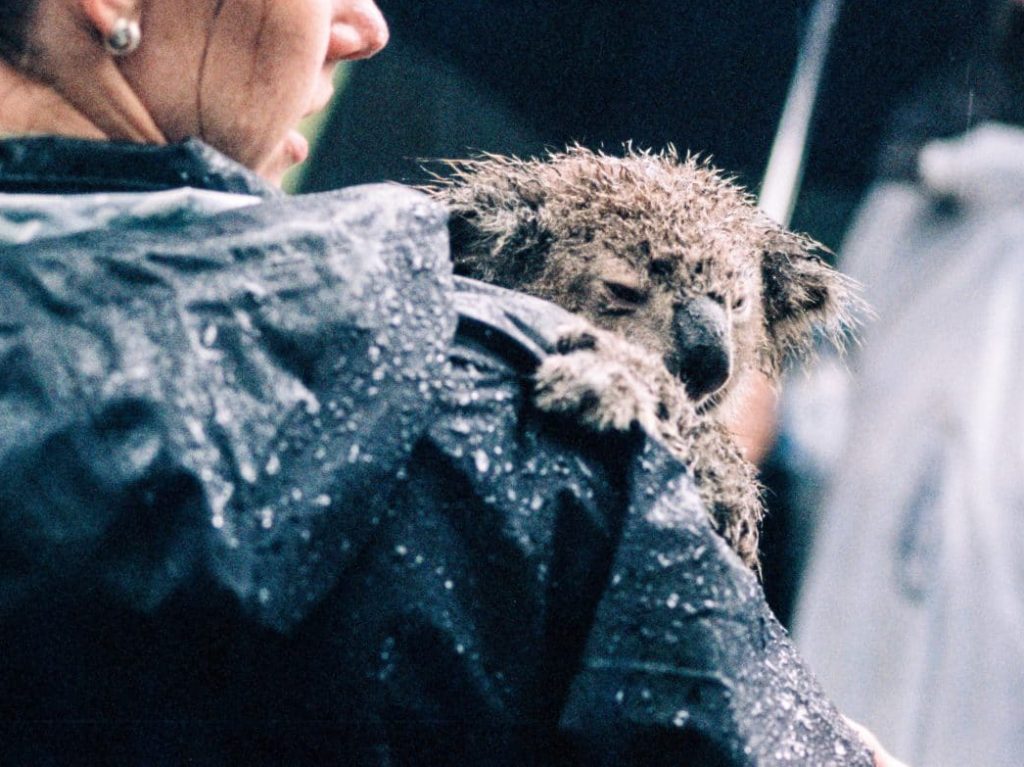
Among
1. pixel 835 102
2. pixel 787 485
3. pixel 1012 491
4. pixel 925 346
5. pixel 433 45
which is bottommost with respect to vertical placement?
pixel 787 485

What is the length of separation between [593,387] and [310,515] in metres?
0.24

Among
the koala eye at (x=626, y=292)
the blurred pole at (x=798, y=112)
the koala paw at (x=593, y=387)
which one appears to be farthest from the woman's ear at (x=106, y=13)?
the blurred pole at (x=798, y=112)

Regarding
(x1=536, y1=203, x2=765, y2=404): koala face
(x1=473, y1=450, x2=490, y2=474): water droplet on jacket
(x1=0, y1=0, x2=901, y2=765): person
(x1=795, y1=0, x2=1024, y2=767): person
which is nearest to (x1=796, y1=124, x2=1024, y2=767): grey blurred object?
(x1=795, y1=0, x2=1024, y2=767): person

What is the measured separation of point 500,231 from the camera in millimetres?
1167

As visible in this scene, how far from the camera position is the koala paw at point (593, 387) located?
0.71 metres

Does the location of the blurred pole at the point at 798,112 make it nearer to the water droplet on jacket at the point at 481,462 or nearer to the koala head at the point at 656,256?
the koala head at the point at 656,256

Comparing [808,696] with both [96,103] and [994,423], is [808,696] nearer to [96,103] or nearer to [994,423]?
[96,103]

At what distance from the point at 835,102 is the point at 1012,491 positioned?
37.6 inches

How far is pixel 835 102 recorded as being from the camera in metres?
1.93

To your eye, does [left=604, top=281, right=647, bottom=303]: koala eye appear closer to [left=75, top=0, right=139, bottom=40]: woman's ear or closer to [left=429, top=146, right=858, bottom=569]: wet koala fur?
[left=429, top=146, right=858, bottom=569]: wet koala fur

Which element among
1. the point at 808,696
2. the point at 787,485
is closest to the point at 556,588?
the point at 808,696

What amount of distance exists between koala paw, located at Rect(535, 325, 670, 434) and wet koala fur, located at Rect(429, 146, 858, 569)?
50 mm

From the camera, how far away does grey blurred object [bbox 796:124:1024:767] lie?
2.10 meters

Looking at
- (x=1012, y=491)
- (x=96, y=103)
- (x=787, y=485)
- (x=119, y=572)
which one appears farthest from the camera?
(x=787, y=485)
